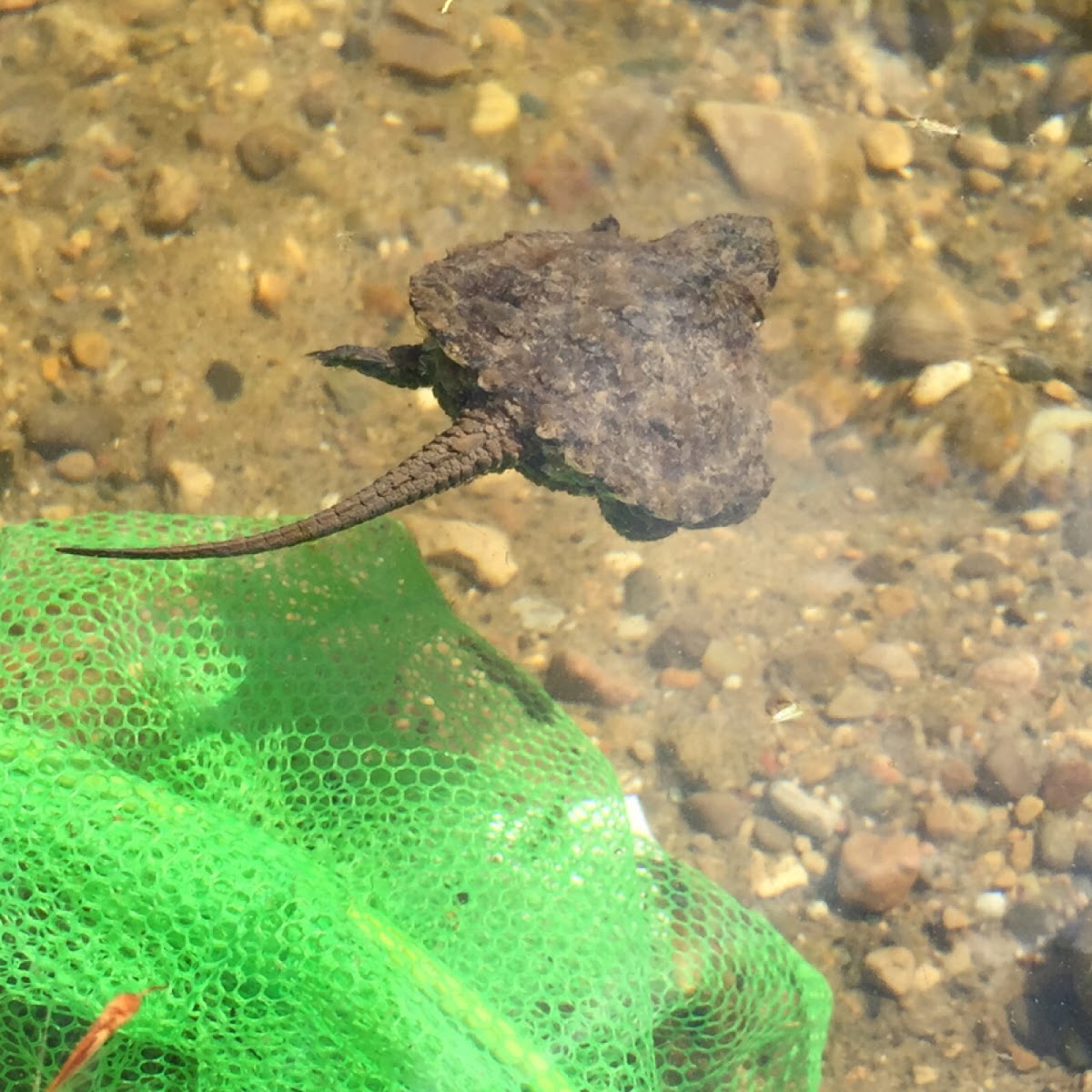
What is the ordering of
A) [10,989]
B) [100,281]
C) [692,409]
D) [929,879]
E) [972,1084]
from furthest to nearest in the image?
[100,281] → [929,879] → [972,1084] → [692,409] → [10,989]

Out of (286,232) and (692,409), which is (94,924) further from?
(286,232)

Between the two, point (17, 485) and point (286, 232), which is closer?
point (17, 485)

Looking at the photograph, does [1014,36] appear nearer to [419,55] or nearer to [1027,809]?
[419,55]

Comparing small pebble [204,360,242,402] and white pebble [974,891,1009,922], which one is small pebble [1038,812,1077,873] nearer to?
white pebble [974,891,1009,922]

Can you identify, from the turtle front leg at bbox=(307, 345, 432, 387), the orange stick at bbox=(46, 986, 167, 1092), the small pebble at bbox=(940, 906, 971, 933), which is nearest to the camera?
the orange stick at bbox=(46, 986, 167, 1092)

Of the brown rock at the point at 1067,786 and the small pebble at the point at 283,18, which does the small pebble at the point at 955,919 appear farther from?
the small pebble at the point at 283,18

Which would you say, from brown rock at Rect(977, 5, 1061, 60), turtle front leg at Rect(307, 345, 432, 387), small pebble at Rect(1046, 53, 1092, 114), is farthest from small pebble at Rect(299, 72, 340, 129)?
small pebble at Rect(1046, 53, 1092, 114)

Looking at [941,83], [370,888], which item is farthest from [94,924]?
[941,83]
